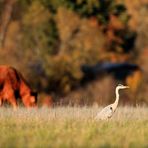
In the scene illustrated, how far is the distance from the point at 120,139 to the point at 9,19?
3040cm

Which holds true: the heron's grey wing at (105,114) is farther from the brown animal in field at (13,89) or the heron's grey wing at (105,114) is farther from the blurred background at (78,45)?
the blurred background at (78,45)

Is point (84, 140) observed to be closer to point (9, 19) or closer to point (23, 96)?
point (23, 96)

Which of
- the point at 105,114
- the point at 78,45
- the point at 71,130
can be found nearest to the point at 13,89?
the point at 105,114

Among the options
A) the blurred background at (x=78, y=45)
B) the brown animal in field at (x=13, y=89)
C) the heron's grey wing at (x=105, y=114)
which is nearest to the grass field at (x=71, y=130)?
the heron's grey wing at (x=105, y=114)

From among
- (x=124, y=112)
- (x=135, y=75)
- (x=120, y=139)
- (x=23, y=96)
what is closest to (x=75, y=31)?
(x=135, y=75)

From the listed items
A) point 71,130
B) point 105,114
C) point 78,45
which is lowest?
point 71,130

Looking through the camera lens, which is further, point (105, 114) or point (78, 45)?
point (78, 45)

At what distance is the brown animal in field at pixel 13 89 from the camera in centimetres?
2244

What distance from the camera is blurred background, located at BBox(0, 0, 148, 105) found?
36.0 meters

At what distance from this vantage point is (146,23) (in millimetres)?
43188

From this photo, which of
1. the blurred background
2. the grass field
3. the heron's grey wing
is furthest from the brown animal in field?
the blurred background

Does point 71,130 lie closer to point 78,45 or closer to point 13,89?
point 13,89

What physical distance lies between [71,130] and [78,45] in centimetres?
2750

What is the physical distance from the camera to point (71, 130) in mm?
13172
